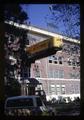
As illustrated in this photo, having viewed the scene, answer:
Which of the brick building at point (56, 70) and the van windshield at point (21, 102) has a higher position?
the brick building at point (56, 70)

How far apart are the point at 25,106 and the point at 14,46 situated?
550 millimetres

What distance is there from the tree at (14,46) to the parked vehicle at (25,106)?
88 mm

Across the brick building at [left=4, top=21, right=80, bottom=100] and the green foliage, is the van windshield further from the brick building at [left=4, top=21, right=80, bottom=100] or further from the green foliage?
the green foliage

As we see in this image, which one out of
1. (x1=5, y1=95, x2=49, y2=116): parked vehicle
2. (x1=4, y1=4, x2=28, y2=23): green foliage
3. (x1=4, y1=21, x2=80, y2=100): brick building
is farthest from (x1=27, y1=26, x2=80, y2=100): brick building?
(x1=4, y1=4, x2=28, y2=23): green foliage

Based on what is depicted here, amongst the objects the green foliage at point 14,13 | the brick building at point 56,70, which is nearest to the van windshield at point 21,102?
the brick building at point 56,70

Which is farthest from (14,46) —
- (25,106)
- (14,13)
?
(25,106)

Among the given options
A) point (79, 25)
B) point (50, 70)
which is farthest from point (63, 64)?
point (79, 25)

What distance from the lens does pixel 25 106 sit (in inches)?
155

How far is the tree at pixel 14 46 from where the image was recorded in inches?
157

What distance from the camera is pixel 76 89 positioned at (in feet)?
12.9

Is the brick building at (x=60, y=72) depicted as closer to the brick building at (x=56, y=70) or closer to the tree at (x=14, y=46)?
the brick building at (x=56, y=70)

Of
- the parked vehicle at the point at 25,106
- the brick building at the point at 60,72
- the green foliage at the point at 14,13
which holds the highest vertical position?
the green foliage at the point at 14,13

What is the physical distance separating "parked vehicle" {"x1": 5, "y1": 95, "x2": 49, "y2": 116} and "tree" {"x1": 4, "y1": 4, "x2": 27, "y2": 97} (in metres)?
0.09

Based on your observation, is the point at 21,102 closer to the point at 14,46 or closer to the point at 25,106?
the point at 25,106
